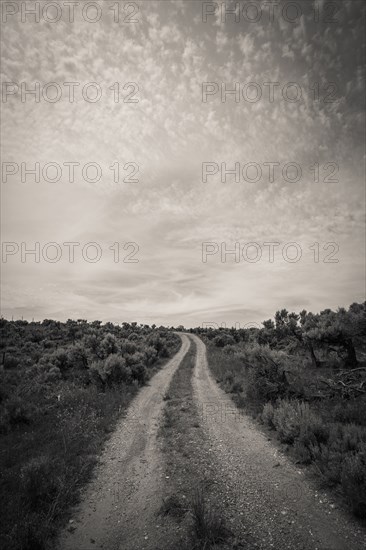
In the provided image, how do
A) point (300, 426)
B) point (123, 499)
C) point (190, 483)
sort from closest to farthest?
point (123, 499) → point (190, 483) → point (300, 426)

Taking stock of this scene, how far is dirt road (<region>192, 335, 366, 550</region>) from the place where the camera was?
540 centimetres

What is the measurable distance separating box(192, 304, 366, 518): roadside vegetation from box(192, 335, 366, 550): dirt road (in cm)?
59

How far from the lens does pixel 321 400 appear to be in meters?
12.8

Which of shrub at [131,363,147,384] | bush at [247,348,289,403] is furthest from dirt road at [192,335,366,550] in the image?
shrub at [131,363,147,384]

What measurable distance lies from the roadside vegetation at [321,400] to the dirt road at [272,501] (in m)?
0.59

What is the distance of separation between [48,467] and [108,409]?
254 inches

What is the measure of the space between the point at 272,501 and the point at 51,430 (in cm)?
914

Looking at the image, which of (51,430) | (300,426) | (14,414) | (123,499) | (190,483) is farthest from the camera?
(14,414)

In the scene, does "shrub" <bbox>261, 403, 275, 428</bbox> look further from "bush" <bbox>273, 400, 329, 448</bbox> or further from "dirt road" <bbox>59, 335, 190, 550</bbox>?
"dirt road" <bbox>59, 335, 190, 550</bbox>

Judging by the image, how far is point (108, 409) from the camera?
14.3m

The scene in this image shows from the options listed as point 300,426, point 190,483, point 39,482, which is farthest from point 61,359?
point 300,426

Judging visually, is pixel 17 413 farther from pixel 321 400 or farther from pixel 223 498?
pixel 321 400

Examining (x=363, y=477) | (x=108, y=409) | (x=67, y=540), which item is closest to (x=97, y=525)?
(x=67, y=540)

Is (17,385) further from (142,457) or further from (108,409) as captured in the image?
(142,457)
